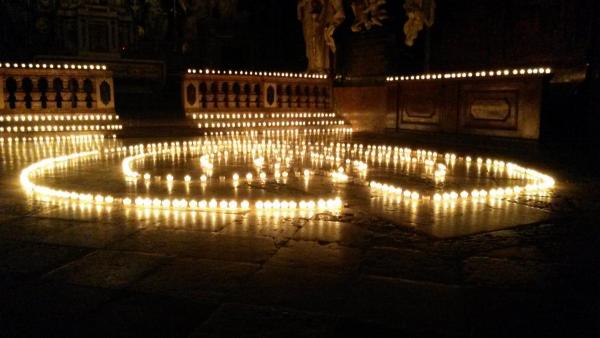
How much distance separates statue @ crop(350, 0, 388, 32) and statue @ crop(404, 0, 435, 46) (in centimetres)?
104

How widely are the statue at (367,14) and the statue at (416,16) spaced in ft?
3.42

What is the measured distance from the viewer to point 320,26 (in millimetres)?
14703

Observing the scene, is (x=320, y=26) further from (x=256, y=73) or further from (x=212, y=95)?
(x=212, y=95)

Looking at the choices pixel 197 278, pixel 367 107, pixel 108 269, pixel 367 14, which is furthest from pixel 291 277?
pixel 367 14

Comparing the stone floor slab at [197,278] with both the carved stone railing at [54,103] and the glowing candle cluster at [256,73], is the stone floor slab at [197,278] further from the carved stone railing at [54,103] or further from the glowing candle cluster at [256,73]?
the glowing candle cluster at [256,73]

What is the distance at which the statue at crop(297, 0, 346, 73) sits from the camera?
1433cm

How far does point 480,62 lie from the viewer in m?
12.9

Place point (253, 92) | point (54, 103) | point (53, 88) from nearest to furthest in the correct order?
1. point (54, 103)
2. point (53, 88)
3. point (253, 92)

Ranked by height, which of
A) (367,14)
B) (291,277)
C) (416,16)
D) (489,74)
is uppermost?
(367,14)

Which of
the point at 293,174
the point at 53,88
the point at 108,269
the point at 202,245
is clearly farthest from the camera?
the point at 53,88

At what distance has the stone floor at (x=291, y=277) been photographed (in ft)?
6.81

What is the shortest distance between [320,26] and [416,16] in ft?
9.59

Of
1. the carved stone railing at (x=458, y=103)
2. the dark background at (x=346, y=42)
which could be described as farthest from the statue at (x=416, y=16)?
the carved stone railing at (x=458, y=103)

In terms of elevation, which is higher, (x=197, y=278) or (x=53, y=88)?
(x=53, y=88)
